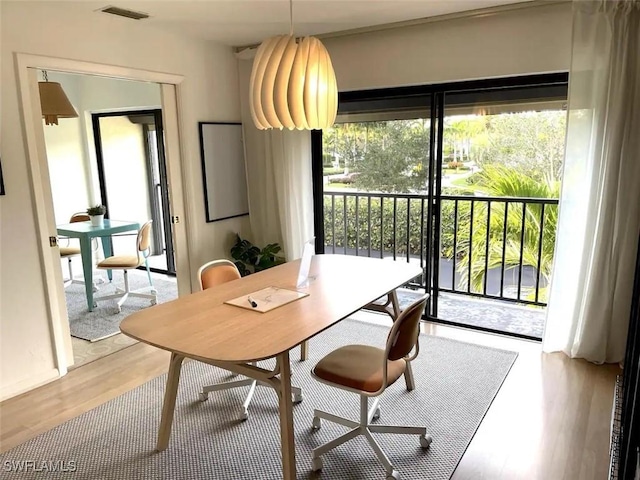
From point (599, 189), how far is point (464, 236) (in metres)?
1.53

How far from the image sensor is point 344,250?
4.96 metres

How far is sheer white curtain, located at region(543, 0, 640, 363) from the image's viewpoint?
296cm

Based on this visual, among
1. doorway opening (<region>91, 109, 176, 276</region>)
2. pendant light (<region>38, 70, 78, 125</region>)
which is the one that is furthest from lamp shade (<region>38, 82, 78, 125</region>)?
doorway opening (<region>91, 109, 176, 276</region>)

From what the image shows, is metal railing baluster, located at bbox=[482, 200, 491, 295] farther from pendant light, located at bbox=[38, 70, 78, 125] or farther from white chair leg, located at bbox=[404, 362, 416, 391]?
pendant light, located at bbox=[38, 70, 78, 125]

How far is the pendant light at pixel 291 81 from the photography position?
A: 7.08 ft

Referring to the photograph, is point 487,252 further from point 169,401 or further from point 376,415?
point 169,401

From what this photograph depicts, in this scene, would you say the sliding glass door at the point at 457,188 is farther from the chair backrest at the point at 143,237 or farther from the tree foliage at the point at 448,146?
the chair backrest at the point at 143,237

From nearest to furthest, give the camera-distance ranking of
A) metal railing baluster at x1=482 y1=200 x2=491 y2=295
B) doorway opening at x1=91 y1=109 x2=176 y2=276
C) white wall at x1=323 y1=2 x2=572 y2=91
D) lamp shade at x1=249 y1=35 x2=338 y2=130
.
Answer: lamp shade at x1=249 y1=35 x2=338 y2=130
white wall at x1=323 y1=2 x2=572 y2=91
metal railing baluster at x1=482 y1=200 x2=491 y2=295
doorway opening at x1=91 y1=109 x2=176 y2=276

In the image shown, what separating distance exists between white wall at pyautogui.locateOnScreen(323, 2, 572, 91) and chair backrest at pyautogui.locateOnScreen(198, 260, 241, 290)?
6.75ft

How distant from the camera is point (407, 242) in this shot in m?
4.62

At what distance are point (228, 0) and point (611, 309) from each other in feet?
10.9

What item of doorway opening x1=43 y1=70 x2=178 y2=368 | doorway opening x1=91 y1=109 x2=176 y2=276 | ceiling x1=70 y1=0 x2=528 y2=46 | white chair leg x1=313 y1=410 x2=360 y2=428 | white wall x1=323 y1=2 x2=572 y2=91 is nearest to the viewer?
white chair leg x1=313 y1=410 x2=360 y2=428

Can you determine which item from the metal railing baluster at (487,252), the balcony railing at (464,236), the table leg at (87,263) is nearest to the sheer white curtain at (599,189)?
the balcony railing at (464,236)

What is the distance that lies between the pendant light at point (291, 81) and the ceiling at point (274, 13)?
1130 mm
